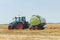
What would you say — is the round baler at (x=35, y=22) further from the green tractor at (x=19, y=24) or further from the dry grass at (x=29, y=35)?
the dry grass at (x=29, y=35)

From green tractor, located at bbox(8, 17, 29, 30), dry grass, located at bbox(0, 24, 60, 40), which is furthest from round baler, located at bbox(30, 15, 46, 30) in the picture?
dry grass, located at bbox(0, 24, 60, 40)

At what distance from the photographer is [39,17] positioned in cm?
3847

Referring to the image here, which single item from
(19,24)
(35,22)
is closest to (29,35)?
(19,24)

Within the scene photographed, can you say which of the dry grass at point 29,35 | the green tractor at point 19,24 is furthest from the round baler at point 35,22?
the dry grass at point 29,35

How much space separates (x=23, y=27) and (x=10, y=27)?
7.14 ft

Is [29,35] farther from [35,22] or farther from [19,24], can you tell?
[35,22]

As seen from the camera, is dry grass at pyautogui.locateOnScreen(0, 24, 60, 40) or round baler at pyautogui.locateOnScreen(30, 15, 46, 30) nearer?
dry grass at pyautogui.locateOnScreen(0, 24, 60, 40)

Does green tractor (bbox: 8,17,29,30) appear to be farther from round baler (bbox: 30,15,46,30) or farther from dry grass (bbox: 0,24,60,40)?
dry grass (bbox: 0,24,60,40)

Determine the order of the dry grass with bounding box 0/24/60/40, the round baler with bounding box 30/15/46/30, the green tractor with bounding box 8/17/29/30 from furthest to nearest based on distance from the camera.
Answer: the round baler with bounding box 30/15/46/30, the green tractor with bounding box 8/17/29/30, the dry grass with bounding box 0/24/60/40

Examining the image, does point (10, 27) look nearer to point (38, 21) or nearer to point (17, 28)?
point (17, 28)

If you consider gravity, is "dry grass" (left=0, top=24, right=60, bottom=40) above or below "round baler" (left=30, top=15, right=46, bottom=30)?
below

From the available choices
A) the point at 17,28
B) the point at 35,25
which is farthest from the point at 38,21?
the point at 17,28

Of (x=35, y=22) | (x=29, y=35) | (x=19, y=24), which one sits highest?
(x=35, y=22)

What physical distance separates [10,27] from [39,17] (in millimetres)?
4785
